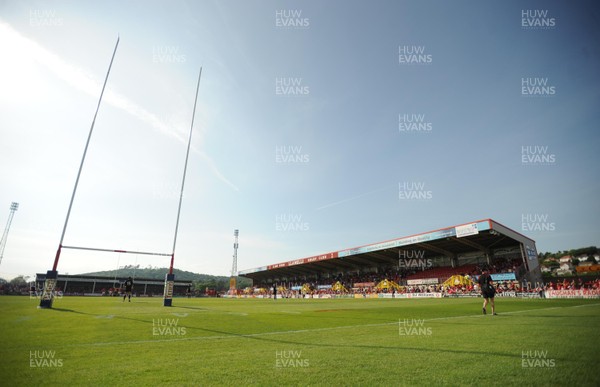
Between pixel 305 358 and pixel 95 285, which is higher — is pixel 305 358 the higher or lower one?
the higher one

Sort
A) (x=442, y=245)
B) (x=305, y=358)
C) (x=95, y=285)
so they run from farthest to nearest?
(x=95, y=285), (x=442, y=245), (x=305, y=358)

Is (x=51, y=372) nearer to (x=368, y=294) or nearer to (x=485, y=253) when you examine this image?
(x=368, y=294)

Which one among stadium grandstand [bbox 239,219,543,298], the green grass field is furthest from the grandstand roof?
the green grass field

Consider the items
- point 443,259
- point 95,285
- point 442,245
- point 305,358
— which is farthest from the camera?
point 95,285

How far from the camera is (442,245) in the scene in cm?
4247

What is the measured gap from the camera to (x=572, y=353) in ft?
14.6

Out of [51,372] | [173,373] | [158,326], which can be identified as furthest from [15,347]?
[173,373]

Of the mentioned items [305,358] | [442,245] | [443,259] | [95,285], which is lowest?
[95,285]

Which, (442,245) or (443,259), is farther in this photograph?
(443,259)

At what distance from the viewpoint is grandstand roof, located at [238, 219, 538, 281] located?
34375mm

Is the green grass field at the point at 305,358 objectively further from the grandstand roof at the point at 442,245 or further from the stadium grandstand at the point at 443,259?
the stadium grandstand at the point at 443,259

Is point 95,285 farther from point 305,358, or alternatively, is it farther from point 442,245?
point 305,358

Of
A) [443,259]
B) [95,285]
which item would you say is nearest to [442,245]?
[443,259]

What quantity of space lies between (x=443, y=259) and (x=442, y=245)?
5.73m
